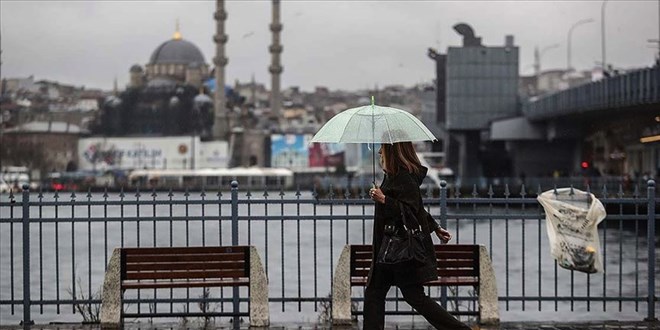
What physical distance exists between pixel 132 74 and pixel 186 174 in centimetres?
5602

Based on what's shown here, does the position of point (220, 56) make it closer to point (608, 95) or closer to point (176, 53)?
point (176, 53)

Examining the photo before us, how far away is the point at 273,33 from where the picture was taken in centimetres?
14588

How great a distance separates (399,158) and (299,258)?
3748 mm

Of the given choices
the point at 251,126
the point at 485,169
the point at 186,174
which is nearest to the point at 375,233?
the point at 485,169

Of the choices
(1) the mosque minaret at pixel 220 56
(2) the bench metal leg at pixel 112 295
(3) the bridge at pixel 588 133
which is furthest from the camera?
(1) the mosque minaret at pixel 220 56

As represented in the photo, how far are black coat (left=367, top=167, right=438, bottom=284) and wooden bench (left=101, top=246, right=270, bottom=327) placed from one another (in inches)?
83.9

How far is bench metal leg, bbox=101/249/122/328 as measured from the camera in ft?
36.0

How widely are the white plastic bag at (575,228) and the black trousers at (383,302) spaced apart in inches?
96.6

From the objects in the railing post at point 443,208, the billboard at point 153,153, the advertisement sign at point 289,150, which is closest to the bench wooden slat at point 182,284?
the railing post at point 443,208

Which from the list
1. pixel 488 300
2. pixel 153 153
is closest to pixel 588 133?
pixel 488 300

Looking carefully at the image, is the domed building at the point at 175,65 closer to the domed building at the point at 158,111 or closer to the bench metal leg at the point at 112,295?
the domed building at the point at 158,111

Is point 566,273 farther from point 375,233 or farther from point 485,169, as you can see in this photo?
point 485,169

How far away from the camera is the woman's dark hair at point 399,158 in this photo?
9125mm

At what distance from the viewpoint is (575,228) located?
37.4ft
